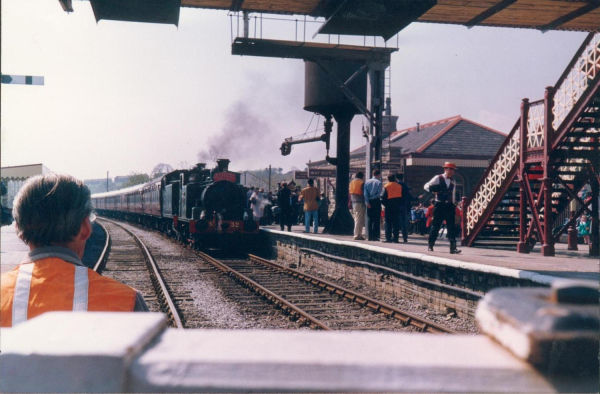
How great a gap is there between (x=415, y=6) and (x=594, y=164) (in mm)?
5031

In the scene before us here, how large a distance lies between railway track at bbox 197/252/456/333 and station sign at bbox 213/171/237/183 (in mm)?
5383

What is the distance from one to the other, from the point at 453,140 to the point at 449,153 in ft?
5.31

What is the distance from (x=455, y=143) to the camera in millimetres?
26688

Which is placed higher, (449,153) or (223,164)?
(449,153)

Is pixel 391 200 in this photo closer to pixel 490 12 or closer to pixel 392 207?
pixel 392 207

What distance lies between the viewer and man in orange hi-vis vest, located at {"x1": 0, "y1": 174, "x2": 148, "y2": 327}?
1505 millimetres

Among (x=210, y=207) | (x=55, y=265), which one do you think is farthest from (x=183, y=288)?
(x=55, y=265)

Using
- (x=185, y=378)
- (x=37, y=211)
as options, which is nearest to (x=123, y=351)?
(x=185, y=378)

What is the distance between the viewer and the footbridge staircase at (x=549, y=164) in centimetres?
828

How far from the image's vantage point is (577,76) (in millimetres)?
8258

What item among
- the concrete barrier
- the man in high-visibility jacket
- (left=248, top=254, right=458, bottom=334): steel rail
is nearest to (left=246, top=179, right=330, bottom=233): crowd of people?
the man in high-visibility jacket

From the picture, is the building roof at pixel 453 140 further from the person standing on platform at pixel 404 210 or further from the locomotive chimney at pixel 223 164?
the person standing on platform at pixel 404 210

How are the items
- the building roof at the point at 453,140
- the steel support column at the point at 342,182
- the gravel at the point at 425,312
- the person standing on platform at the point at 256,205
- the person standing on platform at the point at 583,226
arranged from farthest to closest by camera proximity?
the building roof at the point at 453,140 → the person standing on platform at the point at 256,205 → the steel support column at the point at 342,182 → the person standing on platform at the point at 583,226 → the gravel at the point at 425,312

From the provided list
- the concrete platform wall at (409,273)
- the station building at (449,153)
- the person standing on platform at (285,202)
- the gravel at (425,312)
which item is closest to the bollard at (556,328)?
the concrete platform wall at (409,273)
